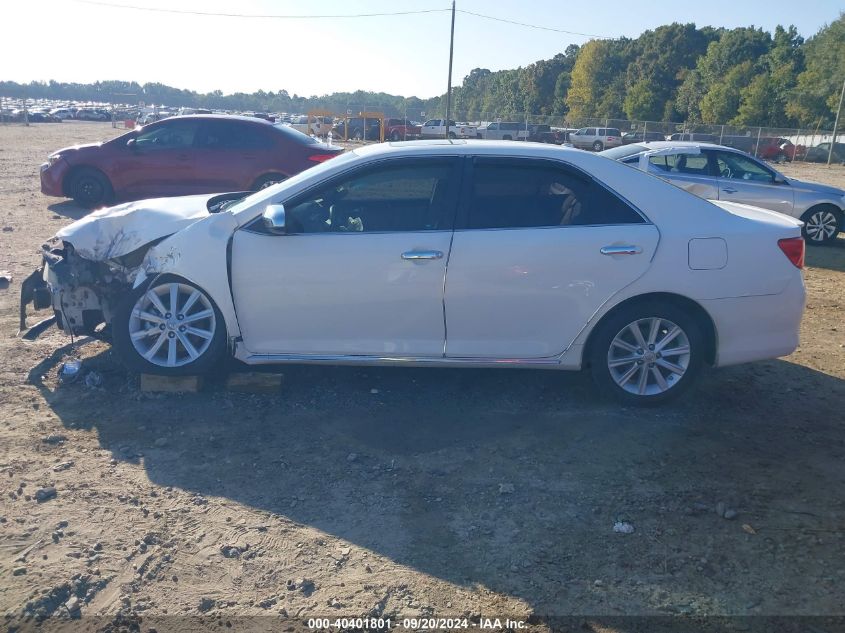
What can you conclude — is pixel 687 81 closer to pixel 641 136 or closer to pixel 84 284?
pixel 641 136

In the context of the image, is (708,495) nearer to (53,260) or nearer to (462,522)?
(462,522)

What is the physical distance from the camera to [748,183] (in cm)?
1141

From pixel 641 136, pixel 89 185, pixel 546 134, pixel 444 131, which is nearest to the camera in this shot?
pixel 89 185

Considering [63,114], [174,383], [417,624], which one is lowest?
[417,624]

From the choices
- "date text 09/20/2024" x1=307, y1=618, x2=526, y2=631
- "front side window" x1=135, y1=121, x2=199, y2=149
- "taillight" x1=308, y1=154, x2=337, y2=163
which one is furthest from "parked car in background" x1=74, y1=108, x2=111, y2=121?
"date text 09/20/2024" x1=307, y1=618, x2=526, y2=631

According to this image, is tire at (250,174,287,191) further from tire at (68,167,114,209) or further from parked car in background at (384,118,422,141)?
parked car in background at (384,118,422,141)

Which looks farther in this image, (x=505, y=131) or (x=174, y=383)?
(x=505, y=131)

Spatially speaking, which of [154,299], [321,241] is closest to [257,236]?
[321,241]

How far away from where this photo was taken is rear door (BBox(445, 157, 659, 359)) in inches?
186

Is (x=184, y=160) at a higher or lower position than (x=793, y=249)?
higher

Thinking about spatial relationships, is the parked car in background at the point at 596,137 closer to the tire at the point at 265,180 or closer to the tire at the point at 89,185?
the tire at the point at 265,180

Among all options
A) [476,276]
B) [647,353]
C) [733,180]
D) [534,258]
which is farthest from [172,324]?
[733,180]

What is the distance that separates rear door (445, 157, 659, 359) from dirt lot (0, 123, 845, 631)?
0.54 meters

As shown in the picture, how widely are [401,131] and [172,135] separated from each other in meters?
36.2
